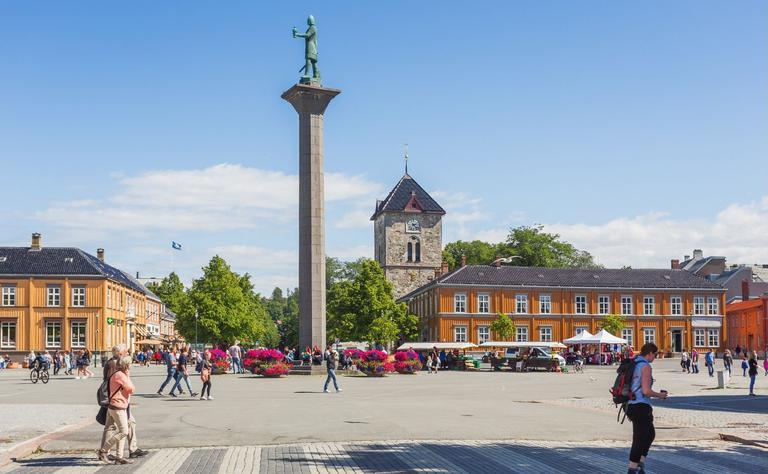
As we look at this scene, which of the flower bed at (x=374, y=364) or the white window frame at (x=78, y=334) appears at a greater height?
the white window frame at (x=78, y=334)

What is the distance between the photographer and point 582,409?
25141 mm

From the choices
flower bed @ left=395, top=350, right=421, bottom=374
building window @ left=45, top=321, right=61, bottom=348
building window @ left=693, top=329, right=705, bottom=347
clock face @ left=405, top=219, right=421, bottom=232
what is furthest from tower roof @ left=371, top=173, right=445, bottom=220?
flower bed @ left=395, top=350, right=421, bottom=374

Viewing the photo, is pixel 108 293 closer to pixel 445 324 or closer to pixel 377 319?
pixel 377 319

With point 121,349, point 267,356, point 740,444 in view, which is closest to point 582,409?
point 740,444

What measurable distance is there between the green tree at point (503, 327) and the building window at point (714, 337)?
21.9 meters

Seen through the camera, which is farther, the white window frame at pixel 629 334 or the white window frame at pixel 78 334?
the white window frame at pixel 629 334

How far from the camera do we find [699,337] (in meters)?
94.9

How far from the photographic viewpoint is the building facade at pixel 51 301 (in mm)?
81438

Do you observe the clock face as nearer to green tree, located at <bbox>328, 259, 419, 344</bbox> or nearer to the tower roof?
the tower roof

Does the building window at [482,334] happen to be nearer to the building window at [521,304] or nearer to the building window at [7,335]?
the building window at [521,304]

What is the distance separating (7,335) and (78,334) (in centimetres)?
580

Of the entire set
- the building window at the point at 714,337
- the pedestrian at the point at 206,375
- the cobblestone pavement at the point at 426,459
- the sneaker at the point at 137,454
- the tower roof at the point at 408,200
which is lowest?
the building window at the point at 714,337

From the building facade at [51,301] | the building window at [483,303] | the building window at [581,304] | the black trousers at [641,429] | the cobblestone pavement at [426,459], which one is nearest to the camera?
the black trousers at [641,429]

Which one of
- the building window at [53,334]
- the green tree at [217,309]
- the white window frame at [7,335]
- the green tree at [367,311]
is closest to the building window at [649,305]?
the green tree at [367,311]
